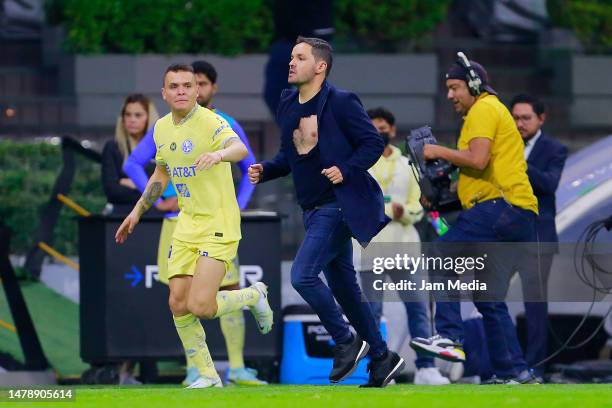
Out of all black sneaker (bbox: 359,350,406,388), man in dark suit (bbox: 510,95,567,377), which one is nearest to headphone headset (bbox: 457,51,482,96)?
man in dark suit (bbox: 510,95,567,377)

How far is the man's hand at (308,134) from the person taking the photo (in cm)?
1079

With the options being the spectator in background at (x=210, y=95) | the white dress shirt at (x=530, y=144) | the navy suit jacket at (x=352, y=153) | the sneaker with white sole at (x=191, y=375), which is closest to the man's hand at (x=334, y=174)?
the navy suit jacket at (x=352, y=153)

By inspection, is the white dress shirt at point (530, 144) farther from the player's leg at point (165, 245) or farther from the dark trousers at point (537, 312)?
the player's leg at point (165, 245)

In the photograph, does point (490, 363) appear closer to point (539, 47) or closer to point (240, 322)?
point (240, 322)

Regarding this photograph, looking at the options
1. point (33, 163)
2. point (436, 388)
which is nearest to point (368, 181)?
point (436, 388)

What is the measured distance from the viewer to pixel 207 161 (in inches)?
416

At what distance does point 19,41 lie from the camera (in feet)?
69.7

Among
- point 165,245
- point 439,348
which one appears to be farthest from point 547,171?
point 165,245

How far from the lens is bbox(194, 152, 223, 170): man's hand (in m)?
10.6

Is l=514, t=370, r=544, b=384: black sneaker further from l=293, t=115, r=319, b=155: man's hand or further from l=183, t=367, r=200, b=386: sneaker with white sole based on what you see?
l=293, t=115, r=319, b=155: man's hand

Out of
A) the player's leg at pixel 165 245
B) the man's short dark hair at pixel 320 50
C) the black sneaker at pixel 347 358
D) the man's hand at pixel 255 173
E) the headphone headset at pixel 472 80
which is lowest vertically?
the black sneaker at pixel 347 358

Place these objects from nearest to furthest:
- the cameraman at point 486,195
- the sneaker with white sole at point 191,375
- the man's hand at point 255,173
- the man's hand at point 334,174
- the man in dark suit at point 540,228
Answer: the man's hand at point 334,174, the man's hand at point 255,173, the cameraman at point 486,195, the sneaker with white sole at point 191,375, the man in dark suit at point 540,228

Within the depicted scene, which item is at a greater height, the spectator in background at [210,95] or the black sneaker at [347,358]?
the spectator in background at [210,95]

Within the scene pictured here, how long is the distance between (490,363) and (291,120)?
3.11 meters
